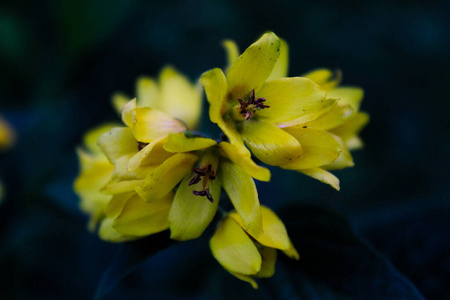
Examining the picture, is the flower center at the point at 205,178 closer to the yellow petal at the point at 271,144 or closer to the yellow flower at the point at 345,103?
the yellow petal at the point at 271,144

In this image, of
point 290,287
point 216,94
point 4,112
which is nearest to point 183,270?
point 290,287

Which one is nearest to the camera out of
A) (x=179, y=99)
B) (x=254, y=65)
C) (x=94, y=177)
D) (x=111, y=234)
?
(x=254, y=65)

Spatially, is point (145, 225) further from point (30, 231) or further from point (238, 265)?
point (30, 231)

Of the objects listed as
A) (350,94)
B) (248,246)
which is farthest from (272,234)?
(350,94)

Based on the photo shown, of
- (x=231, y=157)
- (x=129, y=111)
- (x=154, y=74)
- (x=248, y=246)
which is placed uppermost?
(x=129, y=111)

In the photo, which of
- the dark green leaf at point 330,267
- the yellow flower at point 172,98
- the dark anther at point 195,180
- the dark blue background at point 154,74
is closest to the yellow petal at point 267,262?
the dark green leaf at point 330,267

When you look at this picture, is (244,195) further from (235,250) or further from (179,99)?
(179,99)

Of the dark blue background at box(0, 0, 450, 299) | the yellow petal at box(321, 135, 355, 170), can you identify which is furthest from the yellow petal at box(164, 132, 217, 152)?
the dark blue background at box(0, 0, 450, 299)
